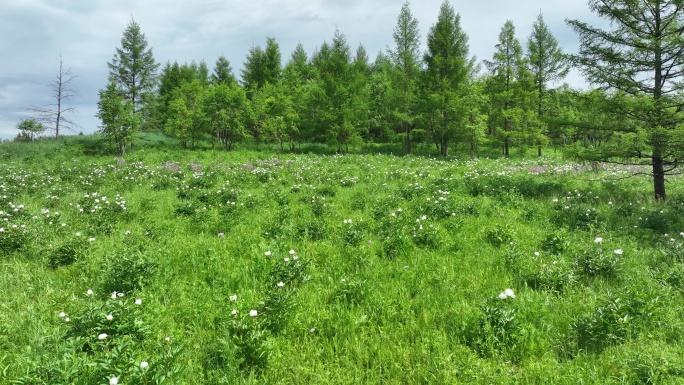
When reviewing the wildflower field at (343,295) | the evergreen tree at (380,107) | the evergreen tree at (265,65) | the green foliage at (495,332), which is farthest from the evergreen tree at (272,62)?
the green foliage at (495,332)

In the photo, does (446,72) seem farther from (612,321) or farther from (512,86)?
(612,321)

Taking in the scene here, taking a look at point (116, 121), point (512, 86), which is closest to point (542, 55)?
point (512, 86)

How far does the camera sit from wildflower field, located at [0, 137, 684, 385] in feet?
10.0

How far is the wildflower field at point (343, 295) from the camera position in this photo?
3.05 metres

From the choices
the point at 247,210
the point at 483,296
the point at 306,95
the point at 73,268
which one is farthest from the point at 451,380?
the point at 306,95

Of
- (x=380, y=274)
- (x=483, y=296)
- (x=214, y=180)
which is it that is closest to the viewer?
(x=483, y=296)

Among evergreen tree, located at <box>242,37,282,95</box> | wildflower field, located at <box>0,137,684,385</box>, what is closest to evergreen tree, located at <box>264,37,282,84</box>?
evergreen tree, located at <box>242,37,282,95</box>

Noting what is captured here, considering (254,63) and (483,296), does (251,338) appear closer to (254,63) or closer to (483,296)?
(483,296)

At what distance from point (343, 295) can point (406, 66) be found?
97.3 ft

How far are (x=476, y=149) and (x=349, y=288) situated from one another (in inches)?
1306

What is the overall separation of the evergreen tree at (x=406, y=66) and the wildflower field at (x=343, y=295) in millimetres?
22588

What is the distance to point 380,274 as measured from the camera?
5059 mm

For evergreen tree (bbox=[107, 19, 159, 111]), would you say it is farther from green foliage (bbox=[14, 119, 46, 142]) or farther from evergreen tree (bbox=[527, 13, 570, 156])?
evergreen tree (bbox=[527, 13, 570, 156])

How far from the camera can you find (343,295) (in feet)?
14.1
